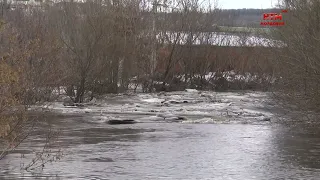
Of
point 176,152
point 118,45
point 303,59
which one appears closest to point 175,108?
point 118,45

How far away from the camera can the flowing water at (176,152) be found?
40.7ft

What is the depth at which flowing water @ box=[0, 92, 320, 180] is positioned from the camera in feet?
40.7

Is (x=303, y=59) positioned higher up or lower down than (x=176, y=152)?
higher up

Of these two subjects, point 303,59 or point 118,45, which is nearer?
point 303,59

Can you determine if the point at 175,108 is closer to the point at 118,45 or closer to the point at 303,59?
the point at 118,45

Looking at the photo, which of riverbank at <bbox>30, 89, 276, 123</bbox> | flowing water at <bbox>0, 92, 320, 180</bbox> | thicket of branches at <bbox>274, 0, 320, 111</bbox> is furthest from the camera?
riverbank at <bbox>30, 89, 276, 123</bbox>

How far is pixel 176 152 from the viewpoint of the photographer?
15.5 metres

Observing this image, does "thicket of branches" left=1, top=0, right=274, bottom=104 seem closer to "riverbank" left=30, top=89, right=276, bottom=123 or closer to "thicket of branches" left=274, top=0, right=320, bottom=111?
"riverbank" left=30, top=89, right=276, bottom=123

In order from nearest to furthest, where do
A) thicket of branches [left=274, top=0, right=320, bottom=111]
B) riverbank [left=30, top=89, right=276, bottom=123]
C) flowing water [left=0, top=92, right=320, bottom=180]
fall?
flowing water [left=0, top=92, right=320, bottom=180] → thicket of branches [left=274, top=0, right=320, bottom=111] → riverbank [left=30, top=89, right=276, bottom=123]

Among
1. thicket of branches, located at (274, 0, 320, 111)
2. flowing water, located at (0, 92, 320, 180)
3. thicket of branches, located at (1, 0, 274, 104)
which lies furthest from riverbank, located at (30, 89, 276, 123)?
thicket of branches, located at (274, 0, 320, 111)

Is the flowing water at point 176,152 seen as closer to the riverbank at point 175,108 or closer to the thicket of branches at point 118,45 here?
the riverbank at point 175,108

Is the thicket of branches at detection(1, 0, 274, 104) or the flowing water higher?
the thicket of branches at detection(1, 0, 274, 104)

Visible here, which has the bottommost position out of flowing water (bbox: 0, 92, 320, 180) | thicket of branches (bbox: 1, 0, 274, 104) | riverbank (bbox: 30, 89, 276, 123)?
riverbank (bbox: 30, 89, 276, 123)

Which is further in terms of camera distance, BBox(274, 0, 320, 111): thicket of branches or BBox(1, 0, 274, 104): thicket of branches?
BBox(1, 0, 274, 104): thicket of branches
